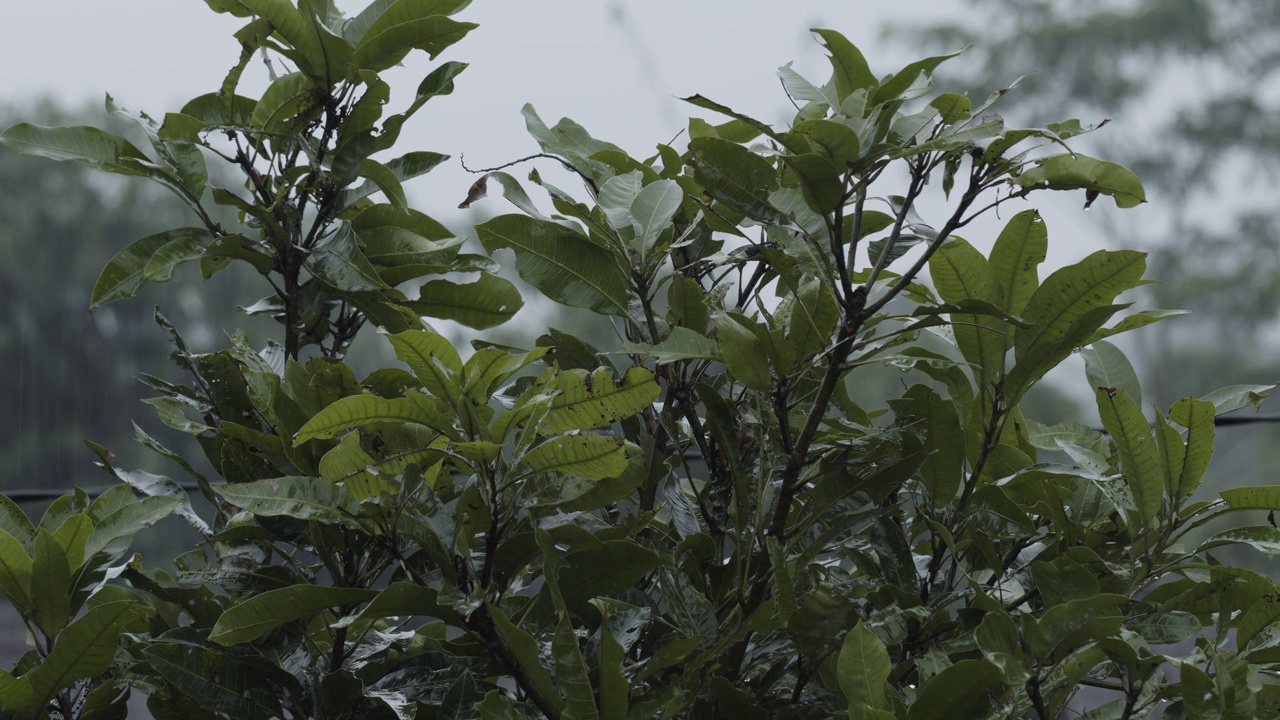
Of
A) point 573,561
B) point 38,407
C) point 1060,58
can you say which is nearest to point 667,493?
point 573,561

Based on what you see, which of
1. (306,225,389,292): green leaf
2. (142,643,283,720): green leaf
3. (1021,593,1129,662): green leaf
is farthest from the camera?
(306,225,389,292): green leaf

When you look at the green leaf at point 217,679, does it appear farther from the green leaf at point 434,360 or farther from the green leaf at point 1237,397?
the green leaf at point 1237,397

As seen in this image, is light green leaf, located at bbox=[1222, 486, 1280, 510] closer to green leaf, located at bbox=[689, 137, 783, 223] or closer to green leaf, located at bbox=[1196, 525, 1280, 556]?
green leaf, located at bbox=[1196, 525, 1280, 556]

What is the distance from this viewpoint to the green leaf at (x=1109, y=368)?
2.65ft

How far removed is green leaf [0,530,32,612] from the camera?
2.22ft

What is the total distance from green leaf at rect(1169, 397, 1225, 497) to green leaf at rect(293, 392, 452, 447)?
469 mm

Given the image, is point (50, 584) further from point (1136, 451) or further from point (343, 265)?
point (1136, 451)

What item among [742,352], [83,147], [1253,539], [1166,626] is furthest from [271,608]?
[1253,539]

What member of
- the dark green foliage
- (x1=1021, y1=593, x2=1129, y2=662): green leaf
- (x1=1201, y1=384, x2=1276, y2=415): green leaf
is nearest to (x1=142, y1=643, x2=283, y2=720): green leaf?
the dark green foliage

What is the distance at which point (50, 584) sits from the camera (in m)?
0.69

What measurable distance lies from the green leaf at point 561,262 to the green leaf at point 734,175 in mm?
101

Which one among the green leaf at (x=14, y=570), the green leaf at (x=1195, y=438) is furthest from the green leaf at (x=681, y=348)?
the green leaf at (x=14, y=570)

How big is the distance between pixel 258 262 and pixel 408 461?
0.32 m

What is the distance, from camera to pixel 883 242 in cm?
72
